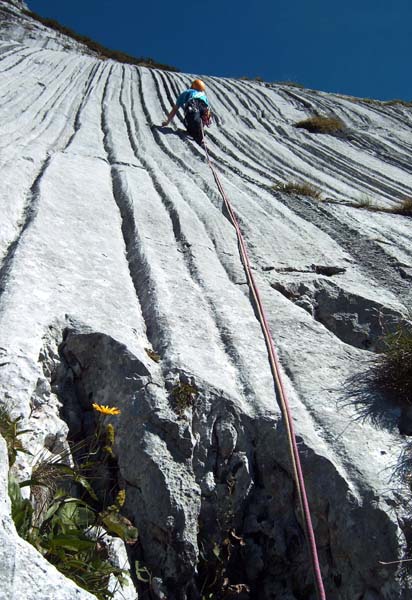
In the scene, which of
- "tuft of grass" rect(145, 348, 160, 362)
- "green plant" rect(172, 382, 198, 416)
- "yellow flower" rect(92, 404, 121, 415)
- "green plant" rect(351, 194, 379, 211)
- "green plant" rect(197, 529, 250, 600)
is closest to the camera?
"green plant" rect(197, 529, 250, 600)

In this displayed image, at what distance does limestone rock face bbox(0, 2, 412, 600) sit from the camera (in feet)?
9.42

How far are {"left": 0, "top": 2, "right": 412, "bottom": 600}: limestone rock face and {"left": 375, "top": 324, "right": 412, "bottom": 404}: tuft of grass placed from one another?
12cm

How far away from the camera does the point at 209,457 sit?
3.17m

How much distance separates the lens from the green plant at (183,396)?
3.25m

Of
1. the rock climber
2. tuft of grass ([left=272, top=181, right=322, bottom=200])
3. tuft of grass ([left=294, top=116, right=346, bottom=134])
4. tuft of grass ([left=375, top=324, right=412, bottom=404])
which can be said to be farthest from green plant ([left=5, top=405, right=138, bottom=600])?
tuft of grass ([left=294, top=116, right=346, bottom=134])

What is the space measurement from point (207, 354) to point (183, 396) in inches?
21.1

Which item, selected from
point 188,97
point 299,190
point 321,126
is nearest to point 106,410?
point 299,190

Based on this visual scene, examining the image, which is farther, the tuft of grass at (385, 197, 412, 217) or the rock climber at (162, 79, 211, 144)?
the rock climber at (162, 79, 211, 144)

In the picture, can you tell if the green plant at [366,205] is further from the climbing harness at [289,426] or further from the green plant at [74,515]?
the green plant at [74,515]

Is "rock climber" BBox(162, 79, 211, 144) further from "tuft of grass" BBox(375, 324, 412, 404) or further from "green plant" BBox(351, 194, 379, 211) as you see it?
"tuft of grass" BBox(375, 324, 412, 404)

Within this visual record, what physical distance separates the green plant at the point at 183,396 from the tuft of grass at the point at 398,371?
4.16 feet

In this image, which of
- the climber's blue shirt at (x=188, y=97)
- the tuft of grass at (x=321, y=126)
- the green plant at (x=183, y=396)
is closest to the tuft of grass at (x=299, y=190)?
the climber's blue shirt at (x=188, y=97)

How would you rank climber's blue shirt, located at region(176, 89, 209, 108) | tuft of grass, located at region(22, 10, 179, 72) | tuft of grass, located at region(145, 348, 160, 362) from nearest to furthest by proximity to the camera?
tuft of grass, located at region(145, 348, 160, 362) < climber's blue shirt, located at region(176, 89, 209, 108) < tuft of grass, located at region(22, 10, 179, 72)

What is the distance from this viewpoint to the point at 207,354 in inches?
149
